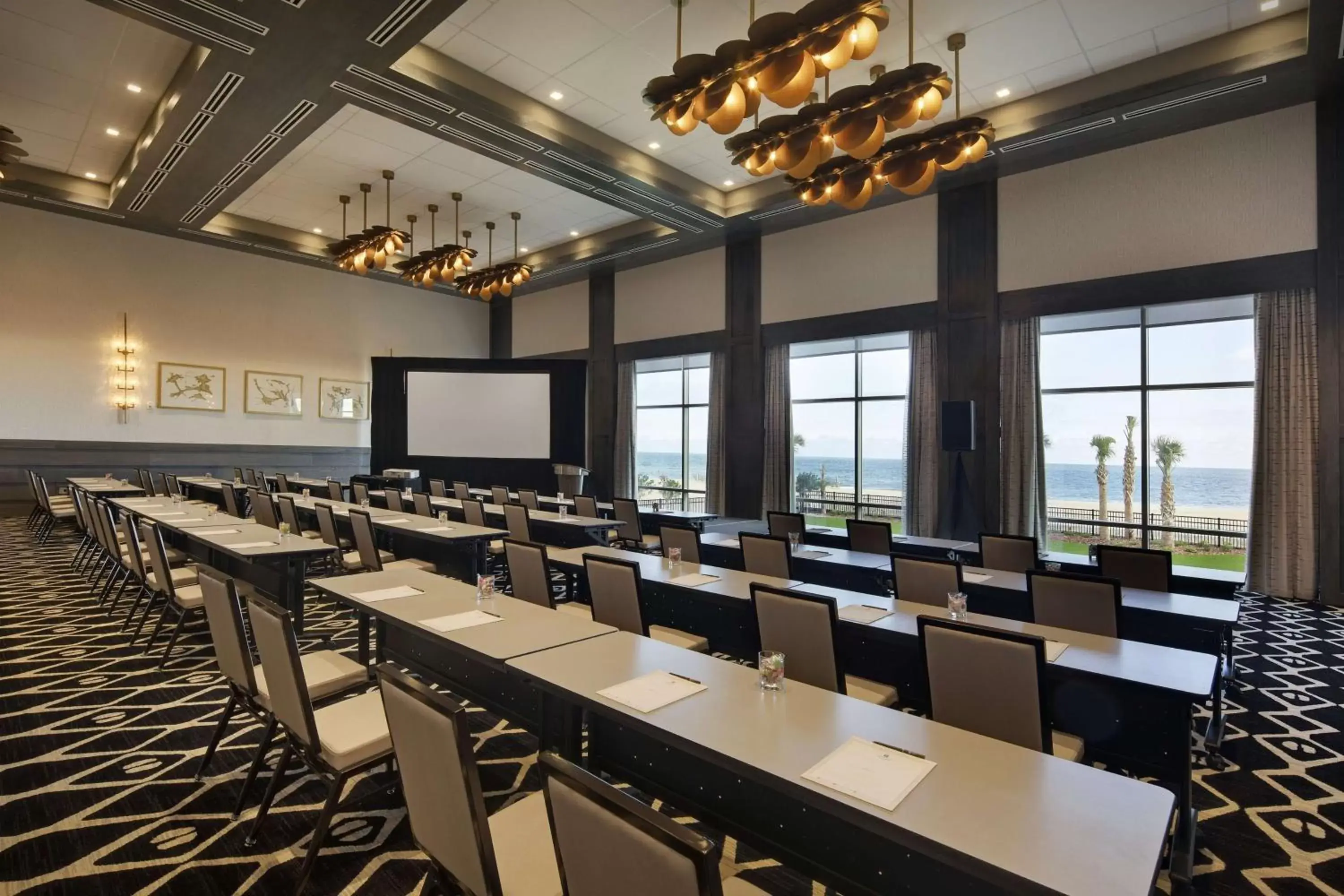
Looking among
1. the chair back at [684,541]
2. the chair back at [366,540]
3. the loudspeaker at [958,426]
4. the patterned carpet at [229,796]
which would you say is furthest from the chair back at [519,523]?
the loudspeaker at [958,426]

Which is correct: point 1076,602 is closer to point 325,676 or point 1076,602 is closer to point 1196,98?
point 325,676

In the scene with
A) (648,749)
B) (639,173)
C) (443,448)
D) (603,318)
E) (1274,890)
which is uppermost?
(639,173)

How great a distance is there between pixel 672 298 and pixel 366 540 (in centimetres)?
742

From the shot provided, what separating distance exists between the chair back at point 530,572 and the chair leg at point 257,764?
1.24 meters

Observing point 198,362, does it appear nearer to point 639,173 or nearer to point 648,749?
point 639,173

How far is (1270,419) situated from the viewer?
6.39 metres

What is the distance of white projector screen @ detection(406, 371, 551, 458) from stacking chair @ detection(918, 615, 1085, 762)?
10978mm

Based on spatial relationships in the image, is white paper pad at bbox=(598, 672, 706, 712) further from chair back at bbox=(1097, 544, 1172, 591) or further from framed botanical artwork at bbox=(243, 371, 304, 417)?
framed botanical artwork at bbox=(243, 371, 304, 417)

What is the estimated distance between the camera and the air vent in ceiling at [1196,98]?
5750 mm

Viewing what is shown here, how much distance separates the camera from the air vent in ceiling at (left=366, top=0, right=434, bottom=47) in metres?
4.80

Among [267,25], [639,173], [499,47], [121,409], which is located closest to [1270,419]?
[639,173]

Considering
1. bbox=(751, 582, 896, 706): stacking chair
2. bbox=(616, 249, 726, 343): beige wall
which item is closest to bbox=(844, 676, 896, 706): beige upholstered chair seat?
bbox=(751, 582, 896, 706): stacking chair

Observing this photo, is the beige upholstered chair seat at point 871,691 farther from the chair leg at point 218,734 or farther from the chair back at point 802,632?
the chair leg at point 218,734

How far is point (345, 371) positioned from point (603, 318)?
5.24 metres
